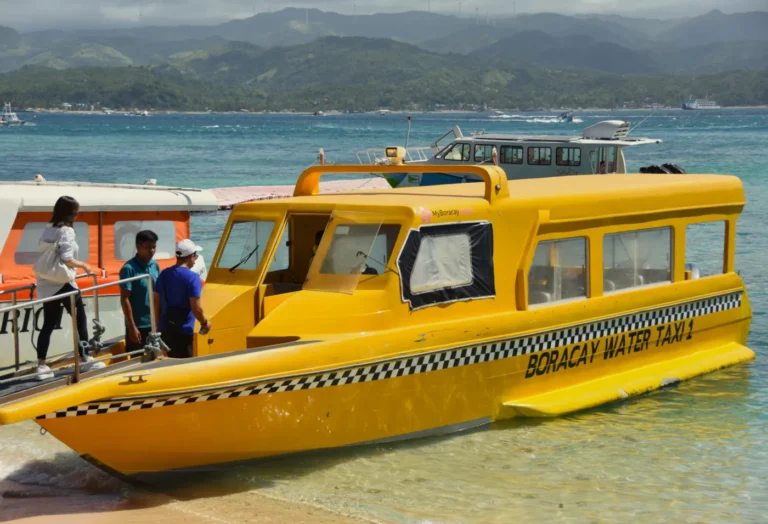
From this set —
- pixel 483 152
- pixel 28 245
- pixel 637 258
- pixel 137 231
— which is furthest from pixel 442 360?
pixel 483 152

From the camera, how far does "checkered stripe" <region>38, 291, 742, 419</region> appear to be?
26.6 ft

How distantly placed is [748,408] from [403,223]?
4.71 metres

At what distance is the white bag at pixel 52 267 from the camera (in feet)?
29.4

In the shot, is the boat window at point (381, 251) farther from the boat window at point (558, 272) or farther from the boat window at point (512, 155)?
the boat window at point (512, 155)

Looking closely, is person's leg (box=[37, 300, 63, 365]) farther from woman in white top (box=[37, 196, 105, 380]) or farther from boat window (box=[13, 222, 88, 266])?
boat window (box=[13, 222, 88, 266])

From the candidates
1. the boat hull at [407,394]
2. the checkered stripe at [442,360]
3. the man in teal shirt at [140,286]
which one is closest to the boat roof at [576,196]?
the boat hull at [407,394]

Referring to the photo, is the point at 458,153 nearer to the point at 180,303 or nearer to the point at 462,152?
the point at 462,152

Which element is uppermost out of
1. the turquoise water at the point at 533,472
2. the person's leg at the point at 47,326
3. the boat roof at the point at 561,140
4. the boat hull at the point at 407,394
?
the boat roof at the point at 561,140

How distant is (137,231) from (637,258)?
20.1 ft

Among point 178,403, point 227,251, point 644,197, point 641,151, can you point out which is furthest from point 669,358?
point 641,151

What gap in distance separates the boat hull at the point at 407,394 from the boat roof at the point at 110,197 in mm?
5293

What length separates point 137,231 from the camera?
1348 cm

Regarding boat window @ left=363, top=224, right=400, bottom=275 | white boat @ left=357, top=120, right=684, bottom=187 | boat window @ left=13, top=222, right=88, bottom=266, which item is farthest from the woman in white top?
white boat @ left=357, top=120, right=684, bottom=187

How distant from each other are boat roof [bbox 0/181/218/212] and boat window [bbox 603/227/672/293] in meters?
5.38
